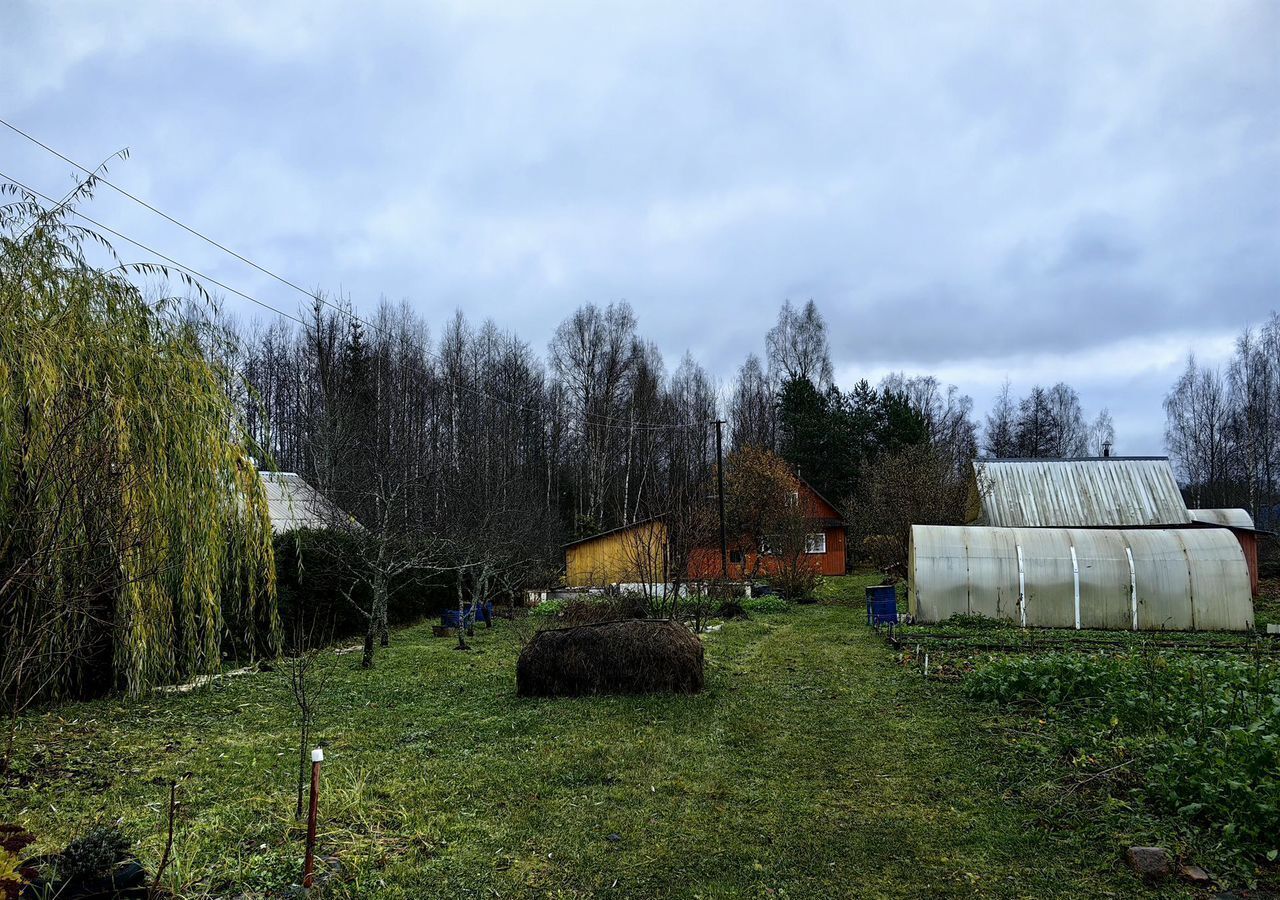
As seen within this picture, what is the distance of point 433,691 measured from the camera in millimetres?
10211

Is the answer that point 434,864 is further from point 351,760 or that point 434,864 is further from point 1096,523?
point 1096,523

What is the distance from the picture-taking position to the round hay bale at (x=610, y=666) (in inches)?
374

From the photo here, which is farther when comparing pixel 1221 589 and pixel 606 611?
pixel 606 611

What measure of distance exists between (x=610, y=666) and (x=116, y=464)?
227 inches

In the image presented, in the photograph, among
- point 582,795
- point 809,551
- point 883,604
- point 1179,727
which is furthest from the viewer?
point 809,551

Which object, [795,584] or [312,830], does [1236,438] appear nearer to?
[795,584]

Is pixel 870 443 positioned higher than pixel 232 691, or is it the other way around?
pixel 870 443

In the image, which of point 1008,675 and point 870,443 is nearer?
point 1008,675

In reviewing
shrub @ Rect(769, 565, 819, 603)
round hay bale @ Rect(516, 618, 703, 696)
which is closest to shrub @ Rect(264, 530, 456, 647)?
round hay bale @ Rect(516, 618, 703, 696)

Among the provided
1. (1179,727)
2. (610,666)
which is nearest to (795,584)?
(610,666)

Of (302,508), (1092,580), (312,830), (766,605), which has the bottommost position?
(766,605)

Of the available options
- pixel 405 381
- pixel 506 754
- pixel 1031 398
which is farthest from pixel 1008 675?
pixel 1031 398

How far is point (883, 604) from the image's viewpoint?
16.9 m

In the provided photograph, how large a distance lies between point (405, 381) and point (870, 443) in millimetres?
25988
